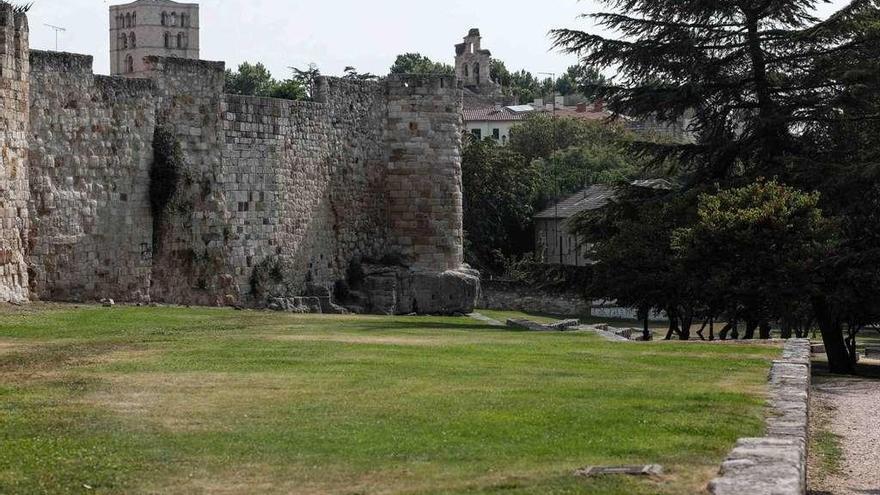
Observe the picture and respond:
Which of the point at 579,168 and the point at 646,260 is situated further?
the point at 579,168

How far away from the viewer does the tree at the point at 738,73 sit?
3325 cm

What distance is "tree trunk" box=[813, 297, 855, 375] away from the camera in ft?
102

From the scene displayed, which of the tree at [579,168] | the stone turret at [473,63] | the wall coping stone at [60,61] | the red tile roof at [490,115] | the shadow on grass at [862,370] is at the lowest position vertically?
the shadow on grass at [862,370]

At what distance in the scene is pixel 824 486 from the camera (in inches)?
573

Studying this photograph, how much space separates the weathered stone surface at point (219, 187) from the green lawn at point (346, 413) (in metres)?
5.37

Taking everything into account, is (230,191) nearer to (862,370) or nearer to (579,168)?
(862,370)

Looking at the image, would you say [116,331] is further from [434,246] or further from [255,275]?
[434,246]

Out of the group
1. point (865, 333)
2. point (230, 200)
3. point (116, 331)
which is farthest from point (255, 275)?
point (865, 333)

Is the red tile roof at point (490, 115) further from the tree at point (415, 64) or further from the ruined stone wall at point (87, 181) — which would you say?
the ruined stone wall at point (87, 181)

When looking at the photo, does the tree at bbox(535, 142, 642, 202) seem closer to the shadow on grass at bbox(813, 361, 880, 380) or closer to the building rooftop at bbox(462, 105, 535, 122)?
the building rooftop at bbox(462, 105, 535, 122)

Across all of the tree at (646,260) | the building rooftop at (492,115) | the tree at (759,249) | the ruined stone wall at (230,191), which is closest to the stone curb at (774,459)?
the ruined stone wall at (230,191)

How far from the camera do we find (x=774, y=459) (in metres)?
10.8

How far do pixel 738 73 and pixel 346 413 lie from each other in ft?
74.7

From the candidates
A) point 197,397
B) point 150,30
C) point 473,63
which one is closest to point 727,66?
point 197,397
